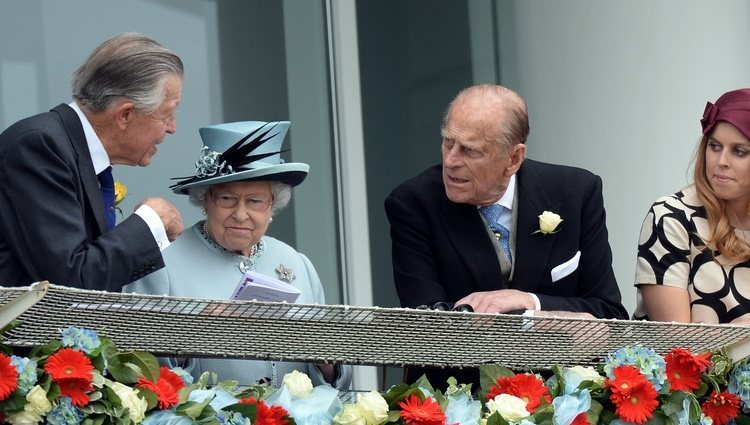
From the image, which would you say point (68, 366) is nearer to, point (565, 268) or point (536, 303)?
point (536, 303)

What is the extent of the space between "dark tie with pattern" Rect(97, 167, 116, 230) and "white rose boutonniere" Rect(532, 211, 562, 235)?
124 centimetres

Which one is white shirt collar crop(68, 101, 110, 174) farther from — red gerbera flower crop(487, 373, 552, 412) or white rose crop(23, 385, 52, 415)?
red gerbera flower crop(487, 373, 552, 412)

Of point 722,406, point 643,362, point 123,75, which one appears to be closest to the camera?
point 643,362

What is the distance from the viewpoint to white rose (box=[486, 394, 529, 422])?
118 inches

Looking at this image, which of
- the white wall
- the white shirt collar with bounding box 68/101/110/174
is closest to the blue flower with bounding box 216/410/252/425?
the white shirt collar with bounding box 68/101/110/174

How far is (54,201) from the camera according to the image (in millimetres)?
3291

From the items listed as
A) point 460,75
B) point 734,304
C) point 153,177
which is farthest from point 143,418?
point 460,75

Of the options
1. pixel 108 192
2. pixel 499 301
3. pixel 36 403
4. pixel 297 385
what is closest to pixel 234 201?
pixel 108 192

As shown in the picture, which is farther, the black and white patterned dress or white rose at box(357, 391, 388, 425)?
the black and white patterned dress

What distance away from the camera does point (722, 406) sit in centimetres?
332

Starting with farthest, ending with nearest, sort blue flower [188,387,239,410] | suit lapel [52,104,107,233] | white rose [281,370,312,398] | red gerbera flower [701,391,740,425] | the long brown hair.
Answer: the long brown hair
suit lapel [52,104,107,233]
red gerbera flower [701,391,740,425]
white rose [281,370,312,398]
blue flower [188,387,239,410]

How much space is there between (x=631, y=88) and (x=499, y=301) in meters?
2.72

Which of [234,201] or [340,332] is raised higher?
[234,201]

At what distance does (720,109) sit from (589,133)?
2.27 metres
